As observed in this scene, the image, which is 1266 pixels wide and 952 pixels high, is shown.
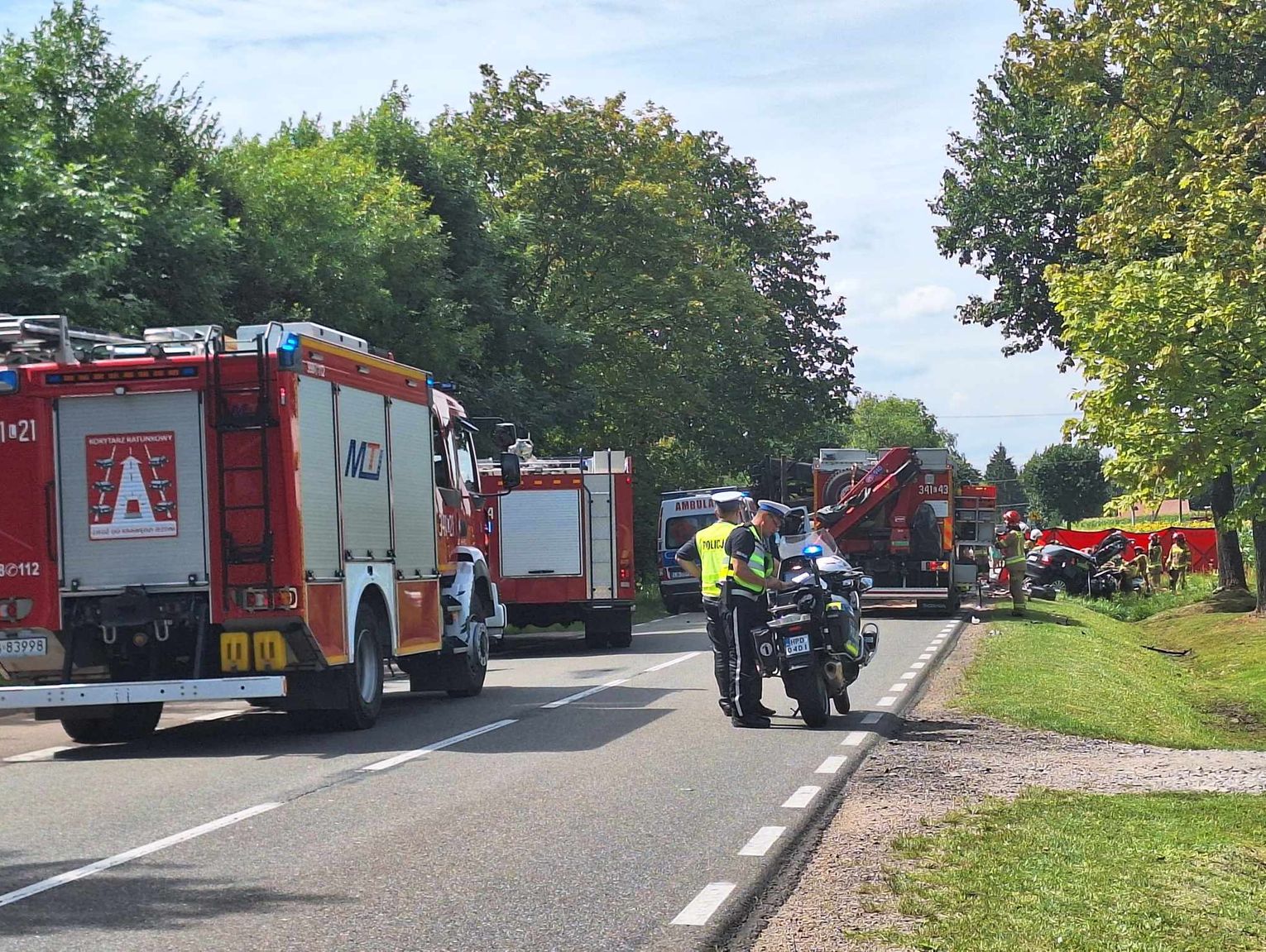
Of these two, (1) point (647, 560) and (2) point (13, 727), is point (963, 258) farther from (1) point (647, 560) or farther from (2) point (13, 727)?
(2) point (13, 727)

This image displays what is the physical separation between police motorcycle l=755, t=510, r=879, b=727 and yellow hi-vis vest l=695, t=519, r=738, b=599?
466 millimetres

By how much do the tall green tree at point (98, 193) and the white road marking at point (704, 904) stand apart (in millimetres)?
14100

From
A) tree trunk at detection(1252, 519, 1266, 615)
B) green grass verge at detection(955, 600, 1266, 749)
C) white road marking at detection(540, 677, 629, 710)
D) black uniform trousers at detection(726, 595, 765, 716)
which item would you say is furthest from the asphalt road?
tree trunk at detection(1252, 519, 1266, 615)

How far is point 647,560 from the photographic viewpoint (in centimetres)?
5094

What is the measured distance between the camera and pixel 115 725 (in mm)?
13820

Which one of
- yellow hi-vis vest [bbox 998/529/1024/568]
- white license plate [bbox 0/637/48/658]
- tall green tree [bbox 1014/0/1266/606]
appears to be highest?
tall green tree [bbox 1014/0/1266/606]

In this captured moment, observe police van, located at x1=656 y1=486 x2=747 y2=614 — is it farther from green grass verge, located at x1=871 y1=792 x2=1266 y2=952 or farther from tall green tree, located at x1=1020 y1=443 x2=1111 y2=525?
tall green tree, located at x1=1020 y1=443 x2=1111 y2=525

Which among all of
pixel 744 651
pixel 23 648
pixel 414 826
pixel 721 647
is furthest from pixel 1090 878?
pixel 23 648

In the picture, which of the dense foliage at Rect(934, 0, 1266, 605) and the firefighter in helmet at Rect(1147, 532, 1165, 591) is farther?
the firefighter in helmet at Rect(1147, 532, 1165, 591)

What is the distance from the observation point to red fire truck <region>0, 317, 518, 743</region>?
A: 500 inches

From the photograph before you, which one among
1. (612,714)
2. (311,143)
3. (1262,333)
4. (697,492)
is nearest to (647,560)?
(697,492)

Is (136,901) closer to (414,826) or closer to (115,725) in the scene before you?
(414,826)

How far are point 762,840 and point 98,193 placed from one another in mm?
14476

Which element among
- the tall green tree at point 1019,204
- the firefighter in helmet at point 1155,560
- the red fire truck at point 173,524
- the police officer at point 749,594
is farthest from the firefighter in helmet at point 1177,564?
the red fire truck at point 173,524
